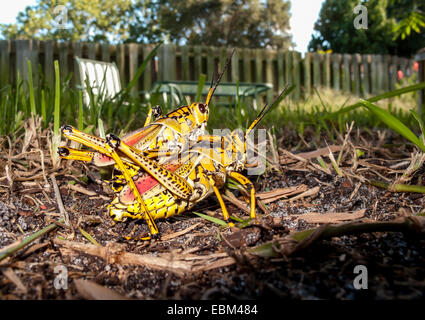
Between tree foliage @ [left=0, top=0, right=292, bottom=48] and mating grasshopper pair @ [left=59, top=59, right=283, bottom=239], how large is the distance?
50.8 feet

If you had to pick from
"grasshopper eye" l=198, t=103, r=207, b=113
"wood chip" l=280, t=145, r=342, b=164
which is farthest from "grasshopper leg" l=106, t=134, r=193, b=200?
"wood chip" l=280, t=145, r=342, b=164

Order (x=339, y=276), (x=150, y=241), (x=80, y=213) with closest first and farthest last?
(x=339, y=276) → (x=150, y=241) → (x=80, y=213)

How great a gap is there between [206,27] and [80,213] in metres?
16.6

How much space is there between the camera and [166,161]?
3.75 ft

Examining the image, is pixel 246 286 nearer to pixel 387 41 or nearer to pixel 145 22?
pixel 387 41

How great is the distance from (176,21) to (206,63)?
9453mm

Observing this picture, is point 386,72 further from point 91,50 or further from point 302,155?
point 302,155

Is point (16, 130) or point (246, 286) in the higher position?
point (16, 130)

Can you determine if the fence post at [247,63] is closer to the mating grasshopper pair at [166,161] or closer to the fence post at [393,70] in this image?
the fence post at [393,70]

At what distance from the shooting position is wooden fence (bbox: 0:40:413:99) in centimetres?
711

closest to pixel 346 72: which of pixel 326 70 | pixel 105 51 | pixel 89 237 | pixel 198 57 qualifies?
pixel 326 70

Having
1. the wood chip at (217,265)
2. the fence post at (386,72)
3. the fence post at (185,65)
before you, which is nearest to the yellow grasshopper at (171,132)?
the wood chip at (217,265)

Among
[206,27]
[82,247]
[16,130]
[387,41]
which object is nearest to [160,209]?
[82,247]

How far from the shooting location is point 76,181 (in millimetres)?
1368
